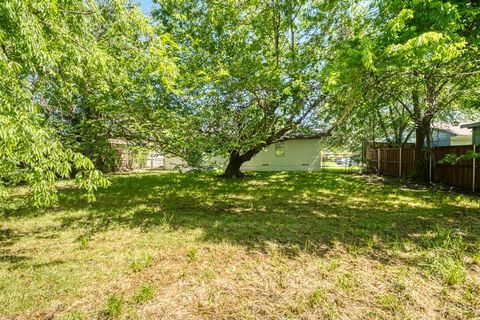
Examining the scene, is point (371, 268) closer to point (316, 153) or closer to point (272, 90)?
point (272, 90)

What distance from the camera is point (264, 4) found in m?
8.49

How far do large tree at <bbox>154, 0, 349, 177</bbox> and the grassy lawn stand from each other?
2580 millimetres

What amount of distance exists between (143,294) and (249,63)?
6283 millimetres

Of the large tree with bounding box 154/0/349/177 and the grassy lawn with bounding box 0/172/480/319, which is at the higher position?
the large tree with bounding box 154/0/349/177

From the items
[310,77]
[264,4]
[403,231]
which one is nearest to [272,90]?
[310,77]

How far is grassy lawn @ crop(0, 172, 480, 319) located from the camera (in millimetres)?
2598

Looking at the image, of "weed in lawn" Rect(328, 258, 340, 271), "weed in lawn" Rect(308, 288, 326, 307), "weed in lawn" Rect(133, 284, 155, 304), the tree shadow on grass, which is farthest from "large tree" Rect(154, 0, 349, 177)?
"weed in lawn" Rect(308, 288, 326, 307)

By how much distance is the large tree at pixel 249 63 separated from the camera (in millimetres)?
7023

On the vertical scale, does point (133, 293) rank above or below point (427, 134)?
below

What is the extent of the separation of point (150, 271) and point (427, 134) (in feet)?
37.6

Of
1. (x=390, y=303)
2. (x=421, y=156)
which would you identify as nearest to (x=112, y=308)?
(x=390, y=303)

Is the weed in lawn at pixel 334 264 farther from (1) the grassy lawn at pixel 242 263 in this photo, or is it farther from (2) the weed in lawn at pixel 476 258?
(2) the weed in lawn at pixel 476 258

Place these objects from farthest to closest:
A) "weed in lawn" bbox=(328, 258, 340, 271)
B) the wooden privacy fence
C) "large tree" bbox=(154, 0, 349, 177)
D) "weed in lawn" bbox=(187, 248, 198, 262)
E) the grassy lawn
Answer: the wooden privacy fence → "large tree" bbox=(154, 0, 349, 177) → "weed in lawn" bbox=(187, 248, 198, 262) → "weed in lawn" bbox=(328, 258, 340, 271) → the grassy lawn

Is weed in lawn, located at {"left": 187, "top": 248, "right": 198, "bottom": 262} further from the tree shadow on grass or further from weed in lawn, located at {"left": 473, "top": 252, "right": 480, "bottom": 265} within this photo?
weed in lawn, located at {"left": 473, "top": 252, "right": 480, "bottom": 265}
